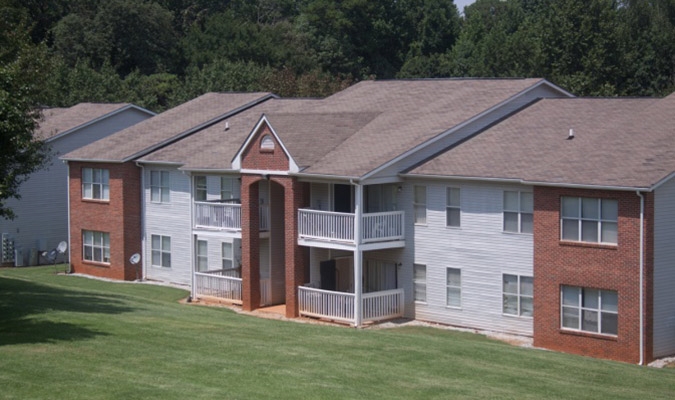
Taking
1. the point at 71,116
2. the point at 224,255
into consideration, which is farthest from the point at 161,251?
the point at 71,116

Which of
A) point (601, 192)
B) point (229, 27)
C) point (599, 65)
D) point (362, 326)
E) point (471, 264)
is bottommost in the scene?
point (362, 326)

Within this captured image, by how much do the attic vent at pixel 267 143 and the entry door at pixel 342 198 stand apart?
2.93 metres

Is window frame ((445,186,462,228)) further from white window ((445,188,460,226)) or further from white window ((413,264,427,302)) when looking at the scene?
white window ((413,264,427,302))

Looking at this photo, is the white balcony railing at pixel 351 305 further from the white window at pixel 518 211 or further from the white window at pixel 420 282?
the white window at pixel 518 211

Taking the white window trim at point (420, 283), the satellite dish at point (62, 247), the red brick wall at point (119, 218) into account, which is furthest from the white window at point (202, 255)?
the white window trim at point (420, 283)

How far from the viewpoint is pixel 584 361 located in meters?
28.6

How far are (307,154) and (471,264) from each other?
753cm

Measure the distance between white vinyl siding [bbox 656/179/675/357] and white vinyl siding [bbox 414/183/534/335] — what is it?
14.6ft

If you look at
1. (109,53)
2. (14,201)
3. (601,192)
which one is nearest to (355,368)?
(601,192)

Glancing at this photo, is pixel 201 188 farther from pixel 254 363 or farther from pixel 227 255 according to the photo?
pixel 254 363

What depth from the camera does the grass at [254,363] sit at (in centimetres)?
2173

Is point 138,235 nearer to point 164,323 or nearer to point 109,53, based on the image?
point 164,323

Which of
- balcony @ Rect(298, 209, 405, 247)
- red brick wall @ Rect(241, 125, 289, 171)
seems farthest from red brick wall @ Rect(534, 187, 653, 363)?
red brick wall @ Rect(241, 125, 289, 171)

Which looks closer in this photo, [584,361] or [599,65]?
[584,361]
